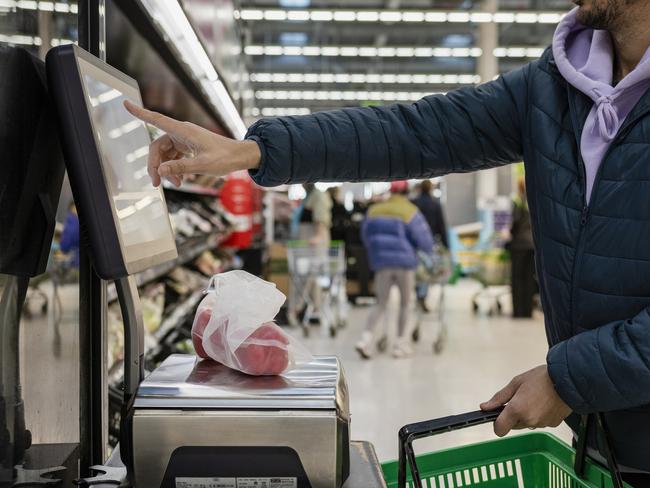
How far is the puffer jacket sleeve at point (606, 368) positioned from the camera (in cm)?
119

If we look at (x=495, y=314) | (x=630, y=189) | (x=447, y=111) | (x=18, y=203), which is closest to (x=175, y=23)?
(x=447, y=111)

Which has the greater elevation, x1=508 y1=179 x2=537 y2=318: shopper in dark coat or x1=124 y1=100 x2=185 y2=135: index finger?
x1=124 y1=100 x2=185 y2=135: index finger

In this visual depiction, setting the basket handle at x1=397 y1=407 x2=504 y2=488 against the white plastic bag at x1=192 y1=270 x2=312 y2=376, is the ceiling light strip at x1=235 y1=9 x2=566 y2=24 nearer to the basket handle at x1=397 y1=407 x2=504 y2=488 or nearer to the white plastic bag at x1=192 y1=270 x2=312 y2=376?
the white plastic bag at x1=192 y1=270 x2=312 y2=376

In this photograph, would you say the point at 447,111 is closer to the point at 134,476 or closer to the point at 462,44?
the point at 134,476

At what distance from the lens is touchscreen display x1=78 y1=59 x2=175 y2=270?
1.15m

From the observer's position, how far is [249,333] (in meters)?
1.19

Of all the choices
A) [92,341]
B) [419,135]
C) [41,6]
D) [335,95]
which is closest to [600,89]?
[419,135]

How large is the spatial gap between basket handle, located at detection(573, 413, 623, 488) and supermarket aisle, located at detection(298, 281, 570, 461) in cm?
257


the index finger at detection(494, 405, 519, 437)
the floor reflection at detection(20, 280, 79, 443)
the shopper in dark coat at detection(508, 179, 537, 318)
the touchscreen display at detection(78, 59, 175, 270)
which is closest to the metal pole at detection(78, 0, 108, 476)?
the floor reflection at detection(20, 280, 79, 443)

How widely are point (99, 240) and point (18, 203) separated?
205 millimetres

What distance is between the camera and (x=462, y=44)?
1828 cm

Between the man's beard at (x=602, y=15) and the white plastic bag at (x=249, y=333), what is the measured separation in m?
0.78

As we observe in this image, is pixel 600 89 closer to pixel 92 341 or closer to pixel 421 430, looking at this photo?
pixel 421 430

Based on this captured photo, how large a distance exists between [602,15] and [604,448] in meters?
0.79
